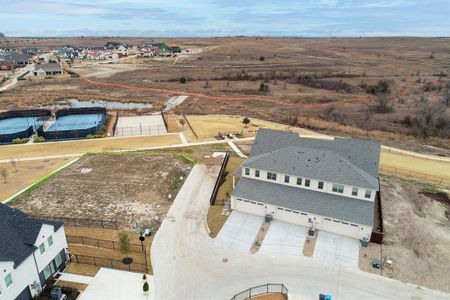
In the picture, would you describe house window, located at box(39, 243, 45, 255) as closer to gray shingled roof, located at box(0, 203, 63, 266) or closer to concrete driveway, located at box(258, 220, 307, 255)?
gray shingled roof, located at box(0, 203, 63, 266)

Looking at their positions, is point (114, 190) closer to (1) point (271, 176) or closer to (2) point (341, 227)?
(1) point (271, 176)

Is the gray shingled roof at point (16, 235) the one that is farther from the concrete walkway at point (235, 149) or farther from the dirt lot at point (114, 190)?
the concrete walkway at point (235, 149)

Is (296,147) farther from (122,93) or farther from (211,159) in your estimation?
(122,93)

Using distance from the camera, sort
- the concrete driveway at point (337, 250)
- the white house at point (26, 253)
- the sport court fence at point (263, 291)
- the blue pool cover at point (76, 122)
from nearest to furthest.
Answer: the white house at point (26, 253) < the sport court fence at point (263, 291) < the concrete driveway at point (337, 250) < the blue pool cover at point (76, 122)

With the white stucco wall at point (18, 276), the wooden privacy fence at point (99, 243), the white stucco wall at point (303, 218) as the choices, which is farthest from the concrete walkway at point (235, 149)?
the white stucco wall at point (18, 276)

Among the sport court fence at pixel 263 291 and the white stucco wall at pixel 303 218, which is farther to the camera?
the white stucco wall at pixel 303 218

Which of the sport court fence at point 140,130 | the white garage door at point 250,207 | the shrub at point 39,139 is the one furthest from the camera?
the sport court fence at point 140,130

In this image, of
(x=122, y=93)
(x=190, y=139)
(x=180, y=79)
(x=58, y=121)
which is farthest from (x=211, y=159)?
(x=180, y=79)
